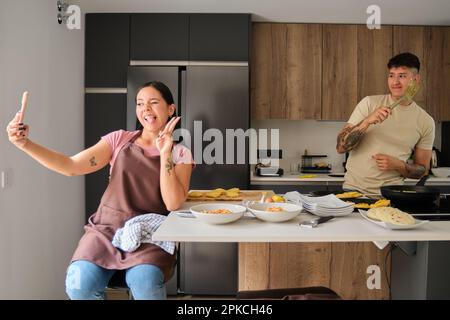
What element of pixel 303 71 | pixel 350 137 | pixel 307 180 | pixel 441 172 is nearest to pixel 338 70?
pixel 303 71

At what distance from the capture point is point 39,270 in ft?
7.60

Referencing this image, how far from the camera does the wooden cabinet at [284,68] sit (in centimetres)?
324

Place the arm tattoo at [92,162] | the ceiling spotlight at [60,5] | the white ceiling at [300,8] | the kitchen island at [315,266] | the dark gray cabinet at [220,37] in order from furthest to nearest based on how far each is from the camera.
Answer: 1. the dark gray cabinet at [220,37]
2. the white ceiling at [300,8]
3. the ceiling spotlight at [60,5]
4. the kitchen island at [315,266]
5. the arm tattoo at [92,162]

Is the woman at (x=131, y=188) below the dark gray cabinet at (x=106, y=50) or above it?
below

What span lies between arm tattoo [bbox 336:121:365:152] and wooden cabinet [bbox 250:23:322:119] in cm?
119

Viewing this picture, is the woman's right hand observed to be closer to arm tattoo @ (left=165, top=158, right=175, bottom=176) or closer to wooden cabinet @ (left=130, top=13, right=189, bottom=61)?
arm tattoo @ (left=165, top=158, right=175, bottom=176)

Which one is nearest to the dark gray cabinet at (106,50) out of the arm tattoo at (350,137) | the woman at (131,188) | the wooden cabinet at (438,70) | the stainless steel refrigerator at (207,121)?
the stainless steel refrigerator at (207,121)

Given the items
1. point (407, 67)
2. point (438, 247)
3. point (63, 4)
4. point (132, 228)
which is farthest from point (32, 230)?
point (407, 67)

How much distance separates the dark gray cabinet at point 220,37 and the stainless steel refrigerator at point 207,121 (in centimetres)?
15

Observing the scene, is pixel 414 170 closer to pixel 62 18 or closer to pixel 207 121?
pixel 207 121

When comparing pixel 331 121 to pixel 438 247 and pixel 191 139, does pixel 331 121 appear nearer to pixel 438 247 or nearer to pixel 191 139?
pixel 191 139

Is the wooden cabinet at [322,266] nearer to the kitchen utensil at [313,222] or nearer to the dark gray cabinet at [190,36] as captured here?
the kitchen utensil at [313,222]

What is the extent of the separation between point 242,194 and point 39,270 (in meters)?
1.44

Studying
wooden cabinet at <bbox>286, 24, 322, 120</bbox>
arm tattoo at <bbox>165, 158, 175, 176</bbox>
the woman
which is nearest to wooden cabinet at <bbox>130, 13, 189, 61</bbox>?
wooden cabinet at <bbox>286, 24, 322, 120</bbox>
